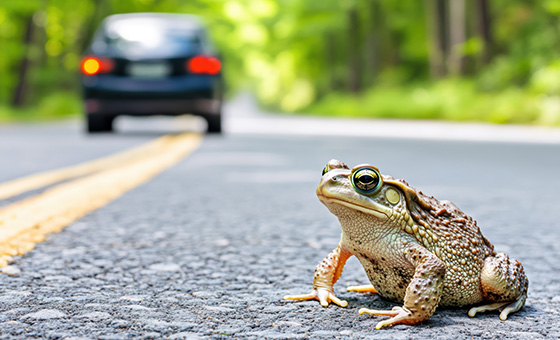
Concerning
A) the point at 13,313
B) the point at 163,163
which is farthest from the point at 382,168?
the point at 13,313

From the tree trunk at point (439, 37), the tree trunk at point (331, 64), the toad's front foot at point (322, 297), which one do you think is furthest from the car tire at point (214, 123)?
the tree trunk at point (331, 64)

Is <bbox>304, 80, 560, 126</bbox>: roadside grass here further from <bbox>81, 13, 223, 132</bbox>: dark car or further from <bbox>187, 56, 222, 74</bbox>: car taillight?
<bbox>81, 13, 223, 132</bbox>: dark car

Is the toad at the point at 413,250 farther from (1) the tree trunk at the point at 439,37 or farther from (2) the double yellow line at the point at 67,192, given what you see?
(1) the tree trunk at the point at 439,37

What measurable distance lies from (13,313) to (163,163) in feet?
17.7

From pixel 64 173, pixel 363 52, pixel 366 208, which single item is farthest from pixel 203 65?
pixel 363 52

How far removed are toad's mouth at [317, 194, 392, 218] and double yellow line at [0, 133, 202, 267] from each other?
1392 millimetres

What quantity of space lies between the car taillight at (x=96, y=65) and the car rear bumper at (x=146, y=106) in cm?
46

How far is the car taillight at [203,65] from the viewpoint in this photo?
11.3m

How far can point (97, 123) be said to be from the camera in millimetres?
12430

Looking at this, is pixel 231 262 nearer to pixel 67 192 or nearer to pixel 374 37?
pixel 67 192

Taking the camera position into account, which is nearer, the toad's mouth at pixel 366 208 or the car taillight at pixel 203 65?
the toad's mouth at pixel 366 208

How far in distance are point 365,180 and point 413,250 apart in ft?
0.87

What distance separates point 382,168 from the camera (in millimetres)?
7297

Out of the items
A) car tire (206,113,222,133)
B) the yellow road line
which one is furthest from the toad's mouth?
car tire (206,113,222,133)
